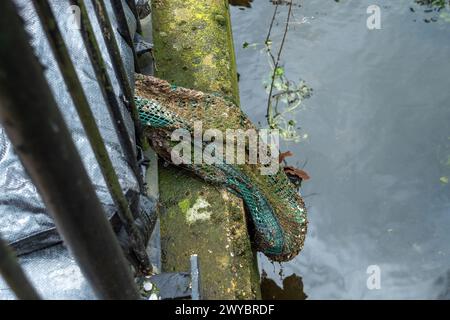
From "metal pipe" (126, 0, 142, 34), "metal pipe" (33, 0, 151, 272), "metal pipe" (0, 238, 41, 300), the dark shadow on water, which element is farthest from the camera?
the dark shadow on water

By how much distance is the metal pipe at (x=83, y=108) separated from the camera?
4.48 ft

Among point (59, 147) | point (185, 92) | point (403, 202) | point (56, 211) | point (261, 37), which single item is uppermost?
point (59, 147)

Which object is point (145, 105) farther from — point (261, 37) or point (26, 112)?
point (261, 37)

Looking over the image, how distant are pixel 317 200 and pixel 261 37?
2.15 m

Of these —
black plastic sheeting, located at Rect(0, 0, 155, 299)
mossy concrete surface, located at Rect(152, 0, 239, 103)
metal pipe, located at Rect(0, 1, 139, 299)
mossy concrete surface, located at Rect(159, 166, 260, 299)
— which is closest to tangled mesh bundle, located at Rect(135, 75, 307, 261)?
mossy concrete surface, located at Rect(159, 166, 260, 299)

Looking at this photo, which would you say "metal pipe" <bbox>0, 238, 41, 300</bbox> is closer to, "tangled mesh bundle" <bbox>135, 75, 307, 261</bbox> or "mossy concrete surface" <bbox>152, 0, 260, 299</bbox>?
"mossy concrete surface" <bbox>152, 0, 260, 299</bbox>

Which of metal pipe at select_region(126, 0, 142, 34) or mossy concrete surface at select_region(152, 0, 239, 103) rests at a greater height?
metal pipe at select_region(126, 0, 142, 34)

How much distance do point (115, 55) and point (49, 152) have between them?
5.07 ft

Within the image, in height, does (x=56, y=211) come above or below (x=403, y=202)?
above

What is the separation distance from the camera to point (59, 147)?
1.04 meters

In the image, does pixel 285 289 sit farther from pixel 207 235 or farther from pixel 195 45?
pixel 195 45

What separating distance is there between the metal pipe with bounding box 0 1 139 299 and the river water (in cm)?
292

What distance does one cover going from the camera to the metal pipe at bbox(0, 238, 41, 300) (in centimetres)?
113
